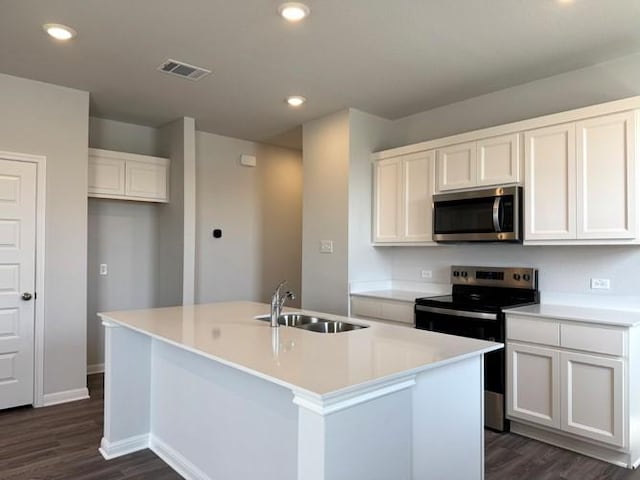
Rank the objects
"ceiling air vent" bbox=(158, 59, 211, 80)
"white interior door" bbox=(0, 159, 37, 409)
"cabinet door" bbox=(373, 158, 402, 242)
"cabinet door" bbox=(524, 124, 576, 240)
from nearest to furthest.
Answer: "cabinet door" bbox=(524, 124, 576, 240)
"ceiling air vent" bbox=(158, 59, 211, 80)
"white interior door" bbox=(0, 159, 37, 409)
"cabinet door" bbox=(373, 158, 402, 242)

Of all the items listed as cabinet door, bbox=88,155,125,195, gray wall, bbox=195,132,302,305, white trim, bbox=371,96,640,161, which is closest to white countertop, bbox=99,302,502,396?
white trim, bbox=371,96,640,161

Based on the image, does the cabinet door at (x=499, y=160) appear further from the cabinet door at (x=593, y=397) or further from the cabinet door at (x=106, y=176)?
the cabinet door at (x=106, y=176)

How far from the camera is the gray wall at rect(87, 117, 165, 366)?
4668mm

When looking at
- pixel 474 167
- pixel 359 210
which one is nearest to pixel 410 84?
pixel 474 167

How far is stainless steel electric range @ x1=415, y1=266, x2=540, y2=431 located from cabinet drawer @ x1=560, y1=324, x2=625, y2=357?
0.41 meters

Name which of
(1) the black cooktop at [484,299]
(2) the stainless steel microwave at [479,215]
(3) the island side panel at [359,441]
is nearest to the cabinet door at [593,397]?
(1) the black cooktop at [484,299]

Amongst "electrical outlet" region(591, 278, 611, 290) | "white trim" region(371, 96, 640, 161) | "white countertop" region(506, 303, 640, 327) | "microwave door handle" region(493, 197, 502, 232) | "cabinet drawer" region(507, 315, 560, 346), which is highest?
"white trim" region(371, 96, 640, 161)

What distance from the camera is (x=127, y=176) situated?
4582mm

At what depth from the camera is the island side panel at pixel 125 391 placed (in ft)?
9.13

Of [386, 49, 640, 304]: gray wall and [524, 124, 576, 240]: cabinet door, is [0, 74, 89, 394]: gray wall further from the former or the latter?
[524, 124, 576, 240]: cabinet door

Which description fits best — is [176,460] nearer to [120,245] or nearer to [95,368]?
[95,368]

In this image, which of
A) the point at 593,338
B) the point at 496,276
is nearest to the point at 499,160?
the point at 496,276

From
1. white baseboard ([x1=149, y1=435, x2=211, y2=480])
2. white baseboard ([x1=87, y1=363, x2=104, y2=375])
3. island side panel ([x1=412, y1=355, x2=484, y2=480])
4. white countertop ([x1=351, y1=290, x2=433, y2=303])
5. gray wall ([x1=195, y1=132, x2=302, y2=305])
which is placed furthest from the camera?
gray wall ([x1=195, y1=132, x2=302, y2=305])

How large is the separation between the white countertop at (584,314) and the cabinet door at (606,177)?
0.50 metres
